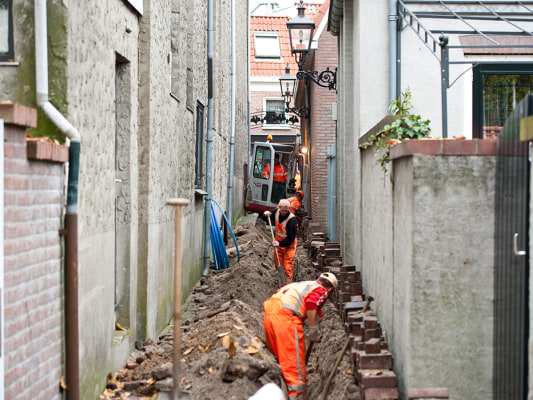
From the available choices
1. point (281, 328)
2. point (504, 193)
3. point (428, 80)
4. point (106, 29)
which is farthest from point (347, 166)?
point (504, 193)

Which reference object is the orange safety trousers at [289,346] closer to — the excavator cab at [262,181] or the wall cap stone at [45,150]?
the wall cap stone at [45,150]

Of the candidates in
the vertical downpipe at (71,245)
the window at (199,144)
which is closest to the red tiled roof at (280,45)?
the window at (199,144)

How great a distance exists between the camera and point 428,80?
9406mm

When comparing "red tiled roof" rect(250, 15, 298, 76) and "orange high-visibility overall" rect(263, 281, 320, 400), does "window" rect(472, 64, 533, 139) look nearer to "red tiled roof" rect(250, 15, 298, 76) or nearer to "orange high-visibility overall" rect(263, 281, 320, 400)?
"orange high-visibility overall" rect(263, 281, 320, 400)

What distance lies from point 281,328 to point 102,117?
111 inches

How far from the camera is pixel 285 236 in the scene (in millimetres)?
13094

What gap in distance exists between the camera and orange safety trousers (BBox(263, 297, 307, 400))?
7035mm

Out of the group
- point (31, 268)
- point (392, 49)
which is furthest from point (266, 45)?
point (31, 268)

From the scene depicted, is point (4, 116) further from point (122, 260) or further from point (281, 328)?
point (281, 328)

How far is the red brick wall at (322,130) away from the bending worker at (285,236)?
447cm

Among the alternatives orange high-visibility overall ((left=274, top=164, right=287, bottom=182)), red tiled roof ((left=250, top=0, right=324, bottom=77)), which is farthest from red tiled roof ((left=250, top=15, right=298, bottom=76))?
orange high-visibility overall ((left=274, top=164, right=287, bottom=182))

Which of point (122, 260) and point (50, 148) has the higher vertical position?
point (50, 148)

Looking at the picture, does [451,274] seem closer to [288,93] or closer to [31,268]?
[31,268]

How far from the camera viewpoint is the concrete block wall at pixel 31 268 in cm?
421
